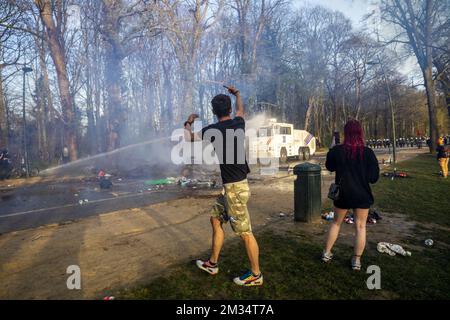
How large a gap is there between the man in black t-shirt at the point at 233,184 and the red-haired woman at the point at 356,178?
1.23m

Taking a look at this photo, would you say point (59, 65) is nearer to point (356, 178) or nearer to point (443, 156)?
point (356, 178)

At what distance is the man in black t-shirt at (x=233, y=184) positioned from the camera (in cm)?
327

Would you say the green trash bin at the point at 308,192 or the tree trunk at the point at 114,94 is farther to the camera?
the tree trunk at the point at 114,94

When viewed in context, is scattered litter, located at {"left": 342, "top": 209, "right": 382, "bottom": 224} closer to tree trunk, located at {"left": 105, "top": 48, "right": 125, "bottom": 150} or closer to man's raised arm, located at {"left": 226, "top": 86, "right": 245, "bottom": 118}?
man's raised arm, located at {"left": 226, "top": 86, "right": 245, "bottom": 118}

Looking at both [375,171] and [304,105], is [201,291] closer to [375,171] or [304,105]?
[375,171]

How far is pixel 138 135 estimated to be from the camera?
108ft

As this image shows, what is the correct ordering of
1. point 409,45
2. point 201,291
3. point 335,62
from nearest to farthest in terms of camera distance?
point 201,291 < point 409,45 < point 335,62

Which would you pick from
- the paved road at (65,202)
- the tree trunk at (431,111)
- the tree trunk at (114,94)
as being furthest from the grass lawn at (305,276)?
the tree trunk at (431,111)

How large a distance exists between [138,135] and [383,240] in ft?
101

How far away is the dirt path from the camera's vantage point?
3.51m

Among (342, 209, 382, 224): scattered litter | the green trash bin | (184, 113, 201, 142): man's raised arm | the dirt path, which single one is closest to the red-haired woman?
the dirt path

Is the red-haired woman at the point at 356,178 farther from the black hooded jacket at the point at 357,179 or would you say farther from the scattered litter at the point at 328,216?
the scattered litter at the point at 328,216
